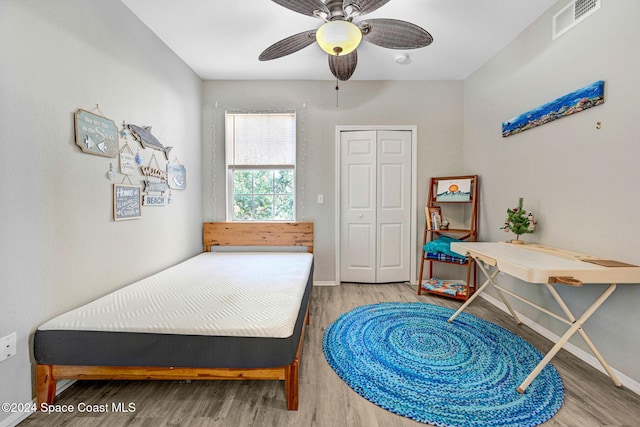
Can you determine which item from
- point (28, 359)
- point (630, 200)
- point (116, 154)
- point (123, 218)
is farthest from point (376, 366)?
point (116, 154)

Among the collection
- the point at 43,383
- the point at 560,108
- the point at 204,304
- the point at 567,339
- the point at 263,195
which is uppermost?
the point at 560,108

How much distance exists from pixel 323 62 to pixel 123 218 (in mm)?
2499

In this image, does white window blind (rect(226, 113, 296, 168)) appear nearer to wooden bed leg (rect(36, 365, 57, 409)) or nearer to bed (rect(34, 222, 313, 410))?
bed (rect(34, 222, 313, 410))

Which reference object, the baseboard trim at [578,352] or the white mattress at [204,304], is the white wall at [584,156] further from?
the white mattress at [204,304]

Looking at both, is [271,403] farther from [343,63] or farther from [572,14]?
[572,14]

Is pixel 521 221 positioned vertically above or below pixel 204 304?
above

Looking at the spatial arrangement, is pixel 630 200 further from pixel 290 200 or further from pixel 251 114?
pixel 251 114

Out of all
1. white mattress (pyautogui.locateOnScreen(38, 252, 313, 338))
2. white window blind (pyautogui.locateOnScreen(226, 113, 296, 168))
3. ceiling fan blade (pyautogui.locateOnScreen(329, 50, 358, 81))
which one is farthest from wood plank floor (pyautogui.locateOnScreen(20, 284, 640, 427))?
white window blind (pyautogui.locateOnScreen(226, 113, 296, 168))

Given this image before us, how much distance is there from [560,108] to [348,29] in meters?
1.71

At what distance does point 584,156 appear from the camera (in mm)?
1844

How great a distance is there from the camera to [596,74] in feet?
5.73

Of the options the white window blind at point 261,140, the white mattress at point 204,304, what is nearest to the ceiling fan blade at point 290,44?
the white window blind at point 261,140

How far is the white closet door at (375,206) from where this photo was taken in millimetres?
3422

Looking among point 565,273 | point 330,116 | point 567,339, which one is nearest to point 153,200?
point 330,116
